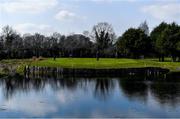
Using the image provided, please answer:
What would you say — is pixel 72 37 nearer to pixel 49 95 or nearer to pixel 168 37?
pixel 168 37

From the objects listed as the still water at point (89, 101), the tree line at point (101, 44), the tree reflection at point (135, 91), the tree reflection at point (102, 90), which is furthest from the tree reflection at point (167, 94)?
the tree line at point (101, 44)

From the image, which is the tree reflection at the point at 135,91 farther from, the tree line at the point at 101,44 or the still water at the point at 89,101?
the tree line at the point at 101,44

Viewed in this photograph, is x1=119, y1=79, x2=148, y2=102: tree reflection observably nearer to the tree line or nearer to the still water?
the still water

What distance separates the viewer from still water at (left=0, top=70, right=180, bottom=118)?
1460 inches

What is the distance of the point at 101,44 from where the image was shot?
497ft

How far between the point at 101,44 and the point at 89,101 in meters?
107

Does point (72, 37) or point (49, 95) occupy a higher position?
point (72, 37)

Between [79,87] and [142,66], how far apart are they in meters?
33.5

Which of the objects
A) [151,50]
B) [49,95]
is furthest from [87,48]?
[49,95]

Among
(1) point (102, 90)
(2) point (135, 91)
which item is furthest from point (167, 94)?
(1) point (102, 90)

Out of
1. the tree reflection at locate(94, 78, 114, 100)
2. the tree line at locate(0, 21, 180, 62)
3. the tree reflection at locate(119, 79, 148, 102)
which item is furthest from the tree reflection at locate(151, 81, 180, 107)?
the tree line at locate(0, 21, 180, 62)

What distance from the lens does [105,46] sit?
154m

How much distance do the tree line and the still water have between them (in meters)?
52.9

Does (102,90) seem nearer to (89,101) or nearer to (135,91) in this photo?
(135,91)
